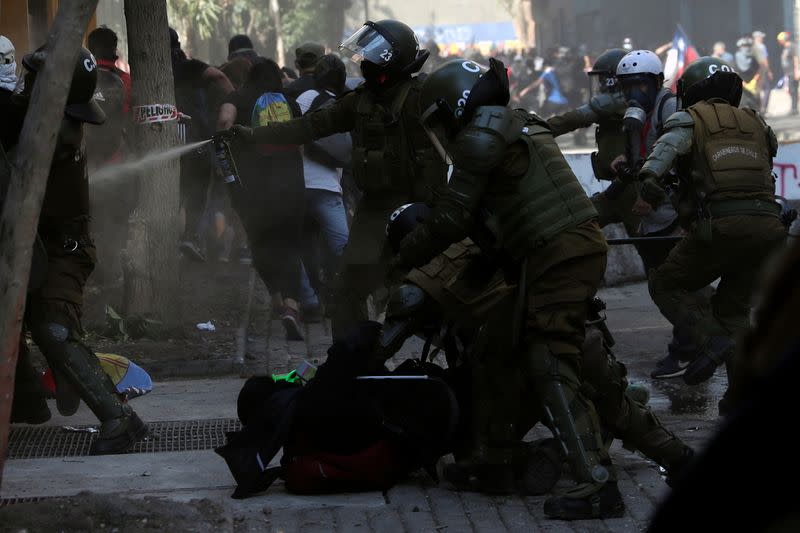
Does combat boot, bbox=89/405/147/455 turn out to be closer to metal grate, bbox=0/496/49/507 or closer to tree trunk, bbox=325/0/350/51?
metal grate, bbox=0/496/49/507

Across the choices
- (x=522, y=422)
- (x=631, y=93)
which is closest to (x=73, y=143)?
(x=522, y=422)

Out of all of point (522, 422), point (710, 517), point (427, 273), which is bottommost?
point (522, 422)

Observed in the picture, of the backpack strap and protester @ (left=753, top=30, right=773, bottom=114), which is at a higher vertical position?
the backpack strap

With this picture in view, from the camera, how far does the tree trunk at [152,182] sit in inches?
303

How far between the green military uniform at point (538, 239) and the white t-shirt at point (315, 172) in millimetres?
4140

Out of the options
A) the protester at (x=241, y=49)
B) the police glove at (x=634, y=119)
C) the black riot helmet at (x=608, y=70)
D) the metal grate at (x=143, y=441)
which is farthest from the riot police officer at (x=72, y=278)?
the protester at (x=241, y=49)

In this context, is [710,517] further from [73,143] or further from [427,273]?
[73,143]

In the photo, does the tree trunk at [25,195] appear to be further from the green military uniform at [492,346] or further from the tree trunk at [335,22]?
the tree trunk at [335,22]

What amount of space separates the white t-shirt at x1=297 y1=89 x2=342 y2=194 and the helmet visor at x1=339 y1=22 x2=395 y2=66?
262 cm

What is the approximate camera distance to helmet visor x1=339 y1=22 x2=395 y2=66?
5.78 metres

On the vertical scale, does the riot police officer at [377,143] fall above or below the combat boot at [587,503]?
above

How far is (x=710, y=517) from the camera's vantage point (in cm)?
120

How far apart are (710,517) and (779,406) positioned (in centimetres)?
12

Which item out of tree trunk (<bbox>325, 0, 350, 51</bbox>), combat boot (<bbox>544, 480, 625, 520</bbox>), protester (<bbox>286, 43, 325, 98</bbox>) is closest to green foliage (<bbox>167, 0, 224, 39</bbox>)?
tree trunk (<bbox>325, 0, 350, 51</bbox>)
